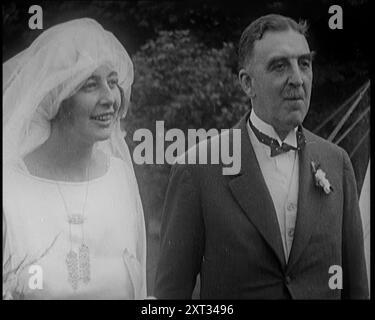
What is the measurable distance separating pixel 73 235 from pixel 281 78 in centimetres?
141

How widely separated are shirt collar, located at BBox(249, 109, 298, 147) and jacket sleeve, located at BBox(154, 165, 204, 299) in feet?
1.44

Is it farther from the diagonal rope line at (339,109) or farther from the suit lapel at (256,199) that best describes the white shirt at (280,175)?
the diagonal rope line at (339,109)

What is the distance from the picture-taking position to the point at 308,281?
4.86m

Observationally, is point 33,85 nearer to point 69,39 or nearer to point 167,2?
point 69,39

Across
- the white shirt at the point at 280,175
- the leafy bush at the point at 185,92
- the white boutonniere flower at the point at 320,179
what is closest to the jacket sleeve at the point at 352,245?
the white boutonniere flower at the point at 320,179

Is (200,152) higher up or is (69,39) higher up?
(69,39)

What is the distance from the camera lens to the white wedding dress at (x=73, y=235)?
15.9 ft

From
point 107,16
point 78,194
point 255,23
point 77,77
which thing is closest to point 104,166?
point 78,194

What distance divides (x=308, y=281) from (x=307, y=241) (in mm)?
223

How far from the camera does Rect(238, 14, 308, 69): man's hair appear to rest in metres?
4.88

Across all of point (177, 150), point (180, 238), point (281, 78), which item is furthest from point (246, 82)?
point (180, 238)

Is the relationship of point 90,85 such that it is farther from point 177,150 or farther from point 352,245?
point 352,245

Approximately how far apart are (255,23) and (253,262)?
1295mm
